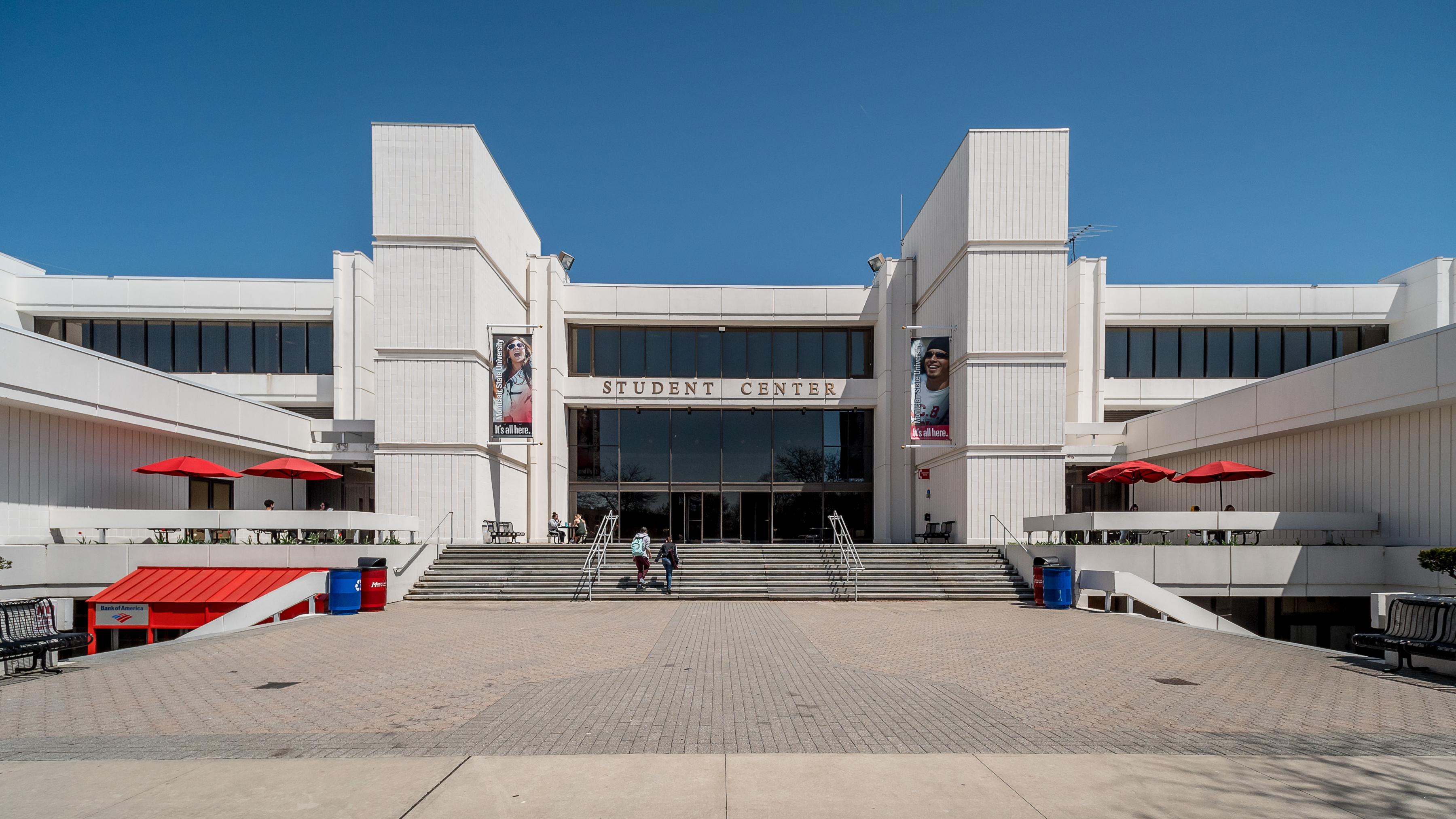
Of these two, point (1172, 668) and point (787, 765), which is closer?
point (787, 765)

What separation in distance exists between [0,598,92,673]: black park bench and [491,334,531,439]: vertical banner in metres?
16.1

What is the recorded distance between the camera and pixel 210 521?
64.1 ft

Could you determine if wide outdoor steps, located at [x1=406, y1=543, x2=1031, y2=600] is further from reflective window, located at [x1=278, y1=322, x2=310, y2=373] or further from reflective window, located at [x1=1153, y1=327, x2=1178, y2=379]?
reflective window, located at [x1=278, y1=322, x2=310, y2=373]

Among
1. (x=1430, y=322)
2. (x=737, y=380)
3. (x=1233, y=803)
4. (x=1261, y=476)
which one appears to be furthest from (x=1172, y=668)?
(x=1430, y=322)

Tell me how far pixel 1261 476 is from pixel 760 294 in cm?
1789

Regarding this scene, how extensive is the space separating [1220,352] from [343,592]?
106 ft

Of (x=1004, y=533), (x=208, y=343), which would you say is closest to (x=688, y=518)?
(x=1004, y=533)

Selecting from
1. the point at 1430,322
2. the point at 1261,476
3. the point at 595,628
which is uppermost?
the point at 1430,322

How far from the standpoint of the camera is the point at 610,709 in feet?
26.4

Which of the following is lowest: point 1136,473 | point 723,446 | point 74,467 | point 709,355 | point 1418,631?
point 1418,631

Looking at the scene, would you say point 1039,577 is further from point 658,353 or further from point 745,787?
point 658,353

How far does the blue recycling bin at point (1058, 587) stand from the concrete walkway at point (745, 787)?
12.2m

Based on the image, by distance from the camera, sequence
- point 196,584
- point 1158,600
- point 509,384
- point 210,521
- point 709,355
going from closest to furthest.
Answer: point 1158,600, point 196,584, point 210,521, point 509,384, point 709,355

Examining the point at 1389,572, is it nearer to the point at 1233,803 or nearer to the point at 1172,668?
the point at 1172,668
